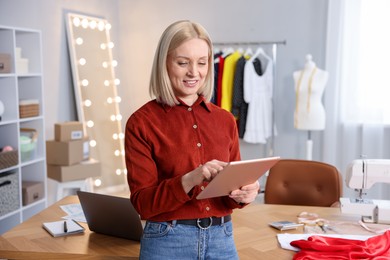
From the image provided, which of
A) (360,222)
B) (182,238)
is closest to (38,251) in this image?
(182,238)

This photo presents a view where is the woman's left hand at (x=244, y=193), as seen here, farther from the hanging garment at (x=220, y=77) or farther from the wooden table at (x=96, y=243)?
the hanging garment at (x=220, y=77)

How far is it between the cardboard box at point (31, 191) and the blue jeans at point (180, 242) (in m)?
2.82

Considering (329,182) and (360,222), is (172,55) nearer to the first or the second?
(360,222)

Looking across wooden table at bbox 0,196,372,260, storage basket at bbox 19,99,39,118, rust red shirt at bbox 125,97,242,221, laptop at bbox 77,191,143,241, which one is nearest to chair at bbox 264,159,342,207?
wooden table at bbox 0,196,372,260

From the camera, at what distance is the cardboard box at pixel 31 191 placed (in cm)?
421

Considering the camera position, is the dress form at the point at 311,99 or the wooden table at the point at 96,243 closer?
the wooden table at the point at 96,243

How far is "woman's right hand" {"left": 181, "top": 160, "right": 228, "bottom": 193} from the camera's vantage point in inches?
57.5

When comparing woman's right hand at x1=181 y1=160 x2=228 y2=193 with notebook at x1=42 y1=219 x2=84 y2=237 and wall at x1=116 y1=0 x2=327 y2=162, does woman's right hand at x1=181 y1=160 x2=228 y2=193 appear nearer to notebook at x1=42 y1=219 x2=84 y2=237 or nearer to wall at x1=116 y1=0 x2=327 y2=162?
notebook at x1=42 y1=219 x2=84 y2=237

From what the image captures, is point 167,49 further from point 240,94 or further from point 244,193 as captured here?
point 240,94

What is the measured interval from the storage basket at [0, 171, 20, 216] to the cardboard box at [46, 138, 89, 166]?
1.48 ft

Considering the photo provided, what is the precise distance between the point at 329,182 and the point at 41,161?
245 cm

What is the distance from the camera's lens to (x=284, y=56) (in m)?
5.62

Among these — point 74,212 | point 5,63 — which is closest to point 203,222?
point 74,212

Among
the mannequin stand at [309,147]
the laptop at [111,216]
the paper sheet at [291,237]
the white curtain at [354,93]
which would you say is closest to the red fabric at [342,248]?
the paper sheet at [291,237]
